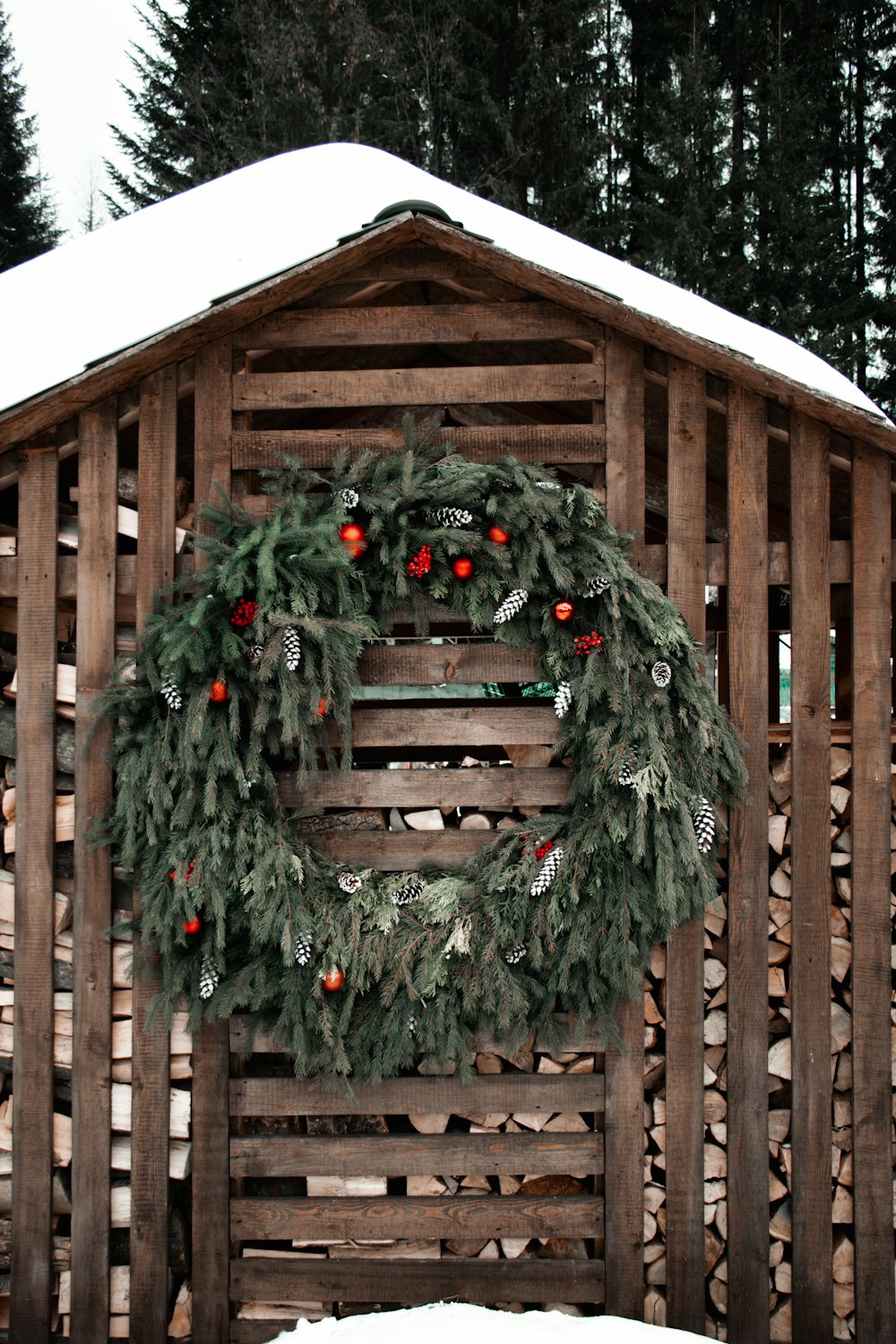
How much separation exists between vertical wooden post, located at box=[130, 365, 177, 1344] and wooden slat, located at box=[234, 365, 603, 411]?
35 cm

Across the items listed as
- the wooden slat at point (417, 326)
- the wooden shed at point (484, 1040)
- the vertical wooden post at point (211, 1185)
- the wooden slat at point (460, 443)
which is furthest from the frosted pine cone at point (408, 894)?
the wooden slat at point (417, 326)

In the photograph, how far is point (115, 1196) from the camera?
125 inches

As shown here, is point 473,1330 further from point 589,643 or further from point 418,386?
point 418,386

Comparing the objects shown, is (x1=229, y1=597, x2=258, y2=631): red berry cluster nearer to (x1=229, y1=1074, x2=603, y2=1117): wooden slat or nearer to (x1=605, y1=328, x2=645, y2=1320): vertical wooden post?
(x1=605, y1=328, x2=645, y2=1320): vertical wooden post

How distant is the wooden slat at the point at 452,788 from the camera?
3.18m


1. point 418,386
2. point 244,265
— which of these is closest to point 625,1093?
point 418,386

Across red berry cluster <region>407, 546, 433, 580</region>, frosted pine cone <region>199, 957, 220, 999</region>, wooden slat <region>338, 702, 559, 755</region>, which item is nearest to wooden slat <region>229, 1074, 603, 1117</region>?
frosted pine cone <region>199, 957, 220, 999</region>

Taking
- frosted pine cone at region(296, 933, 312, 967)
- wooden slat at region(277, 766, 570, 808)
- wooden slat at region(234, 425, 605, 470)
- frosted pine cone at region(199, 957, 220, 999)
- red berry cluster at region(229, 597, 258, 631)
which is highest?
wooden slat at region(234, 425, 605, 470)

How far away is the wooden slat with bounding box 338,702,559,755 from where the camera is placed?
318cm

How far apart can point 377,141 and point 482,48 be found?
2.68 meters

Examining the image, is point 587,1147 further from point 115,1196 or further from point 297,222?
point 297,222

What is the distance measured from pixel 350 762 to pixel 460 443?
131 centimetres

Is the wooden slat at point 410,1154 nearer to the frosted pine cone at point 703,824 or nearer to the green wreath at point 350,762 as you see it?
the green wreath at point 350,762

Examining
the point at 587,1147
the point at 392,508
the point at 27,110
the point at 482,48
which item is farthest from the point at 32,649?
the point at 27,110
